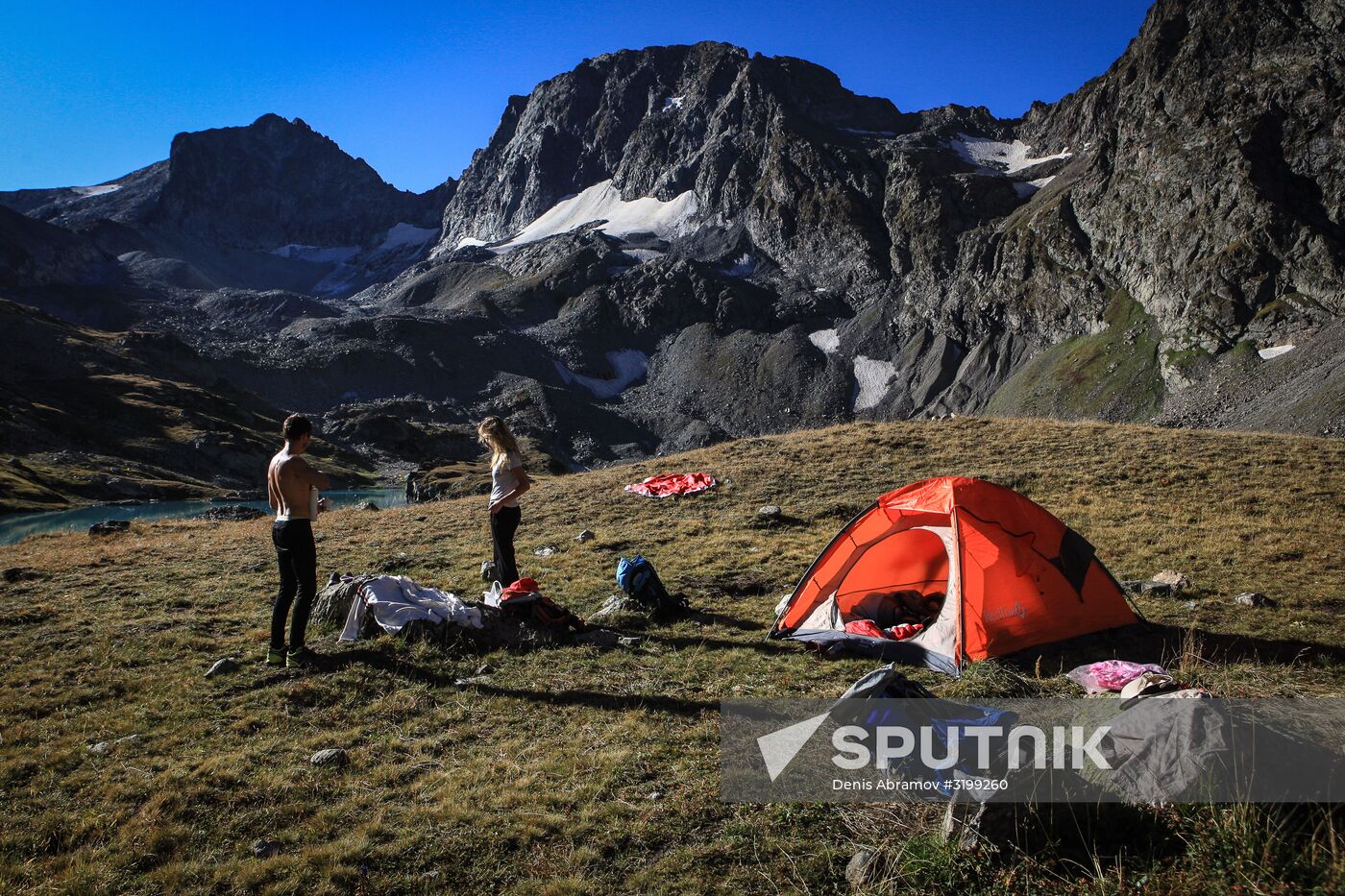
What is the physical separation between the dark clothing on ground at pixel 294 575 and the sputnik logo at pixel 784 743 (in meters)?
5.16

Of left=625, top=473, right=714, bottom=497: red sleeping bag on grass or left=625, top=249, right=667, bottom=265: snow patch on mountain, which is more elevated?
left=625, top=249, right=667, bottom=265: snow patch on mountain

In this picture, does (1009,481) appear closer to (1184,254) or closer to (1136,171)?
(1184,254)

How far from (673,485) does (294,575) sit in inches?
514

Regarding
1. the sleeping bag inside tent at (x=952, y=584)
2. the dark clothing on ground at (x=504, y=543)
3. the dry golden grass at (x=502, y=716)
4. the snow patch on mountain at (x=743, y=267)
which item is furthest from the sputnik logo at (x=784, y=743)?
the snow patch on mountain at (x=743, y=267)

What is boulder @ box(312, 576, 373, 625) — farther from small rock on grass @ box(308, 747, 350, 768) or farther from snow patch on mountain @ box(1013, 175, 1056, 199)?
snow patch on mountain @ box(1013, 175, 1056, 199)

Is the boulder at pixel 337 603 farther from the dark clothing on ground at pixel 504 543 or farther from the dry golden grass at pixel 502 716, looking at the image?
the dark clothing on ground at pixel 504 543

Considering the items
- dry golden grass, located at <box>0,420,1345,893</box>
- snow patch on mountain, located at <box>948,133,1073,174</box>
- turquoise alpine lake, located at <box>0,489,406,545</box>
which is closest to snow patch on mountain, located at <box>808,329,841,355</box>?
snow patch on mountain, located at <box>948,133,1073,174</box>

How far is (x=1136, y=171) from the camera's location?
94.9 meters

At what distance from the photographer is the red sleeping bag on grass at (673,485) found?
1995 cm

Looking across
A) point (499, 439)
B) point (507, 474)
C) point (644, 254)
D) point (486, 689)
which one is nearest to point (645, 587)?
point (507, 474)

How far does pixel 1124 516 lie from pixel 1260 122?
98.3 m

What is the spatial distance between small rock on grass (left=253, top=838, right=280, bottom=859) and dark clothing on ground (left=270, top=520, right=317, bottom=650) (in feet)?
11.6

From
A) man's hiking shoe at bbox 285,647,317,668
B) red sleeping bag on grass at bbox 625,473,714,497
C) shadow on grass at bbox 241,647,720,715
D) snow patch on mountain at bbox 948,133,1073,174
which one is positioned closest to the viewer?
shadow on grass at bbox 241,647,720,715

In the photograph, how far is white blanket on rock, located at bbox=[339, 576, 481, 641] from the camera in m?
8.83
